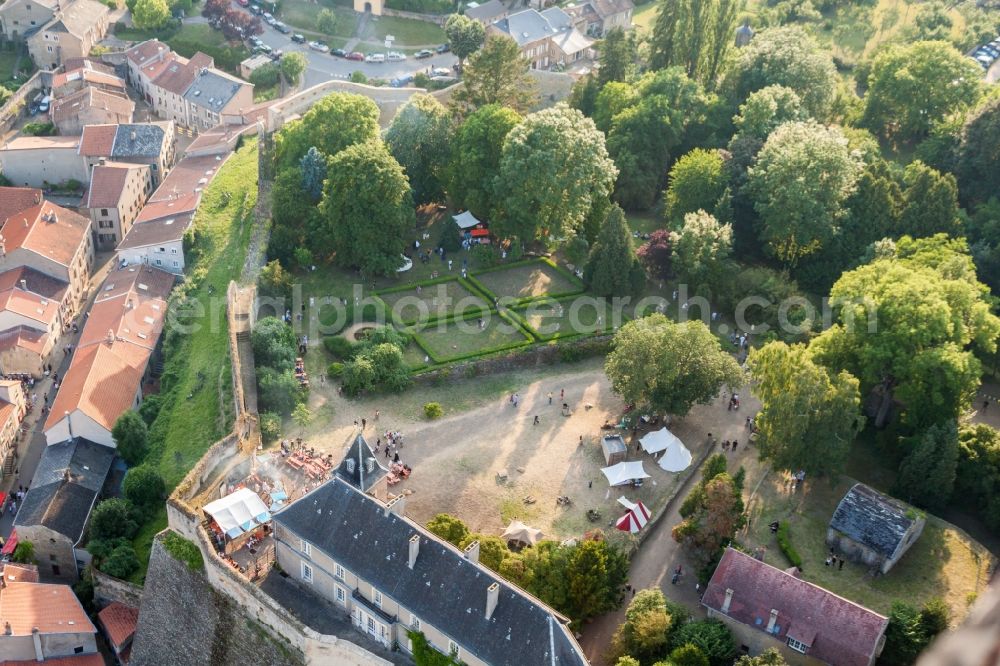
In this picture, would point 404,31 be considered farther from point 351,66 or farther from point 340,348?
point 340,348

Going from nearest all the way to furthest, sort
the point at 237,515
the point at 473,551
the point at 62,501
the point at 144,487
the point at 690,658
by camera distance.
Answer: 1. the point at 690,658
2. the point at 473,551
3. the point at 237,515
4. the point at 144,487
5. the point at 62,501

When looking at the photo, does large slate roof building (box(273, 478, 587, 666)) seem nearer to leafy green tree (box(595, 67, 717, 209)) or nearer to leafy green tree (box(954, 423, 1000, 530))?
leafy green tree (box(954, 423, 1000, 530))

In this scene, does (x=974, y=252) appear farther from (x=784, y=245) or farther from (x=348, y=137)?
(x=348, y=137)

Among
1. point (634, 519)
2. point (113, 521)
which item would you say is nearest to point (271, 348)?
point (113, 521)

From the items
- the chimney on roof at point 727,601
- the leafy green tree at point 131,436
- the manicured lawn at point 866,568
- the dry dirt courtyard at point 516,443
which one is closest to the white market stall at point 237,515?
the dry dirt courtyard at point 516,443

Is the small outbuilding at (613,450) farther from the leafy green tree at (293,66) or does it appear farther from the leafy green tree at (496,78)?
the leafy green tree at (293,66)

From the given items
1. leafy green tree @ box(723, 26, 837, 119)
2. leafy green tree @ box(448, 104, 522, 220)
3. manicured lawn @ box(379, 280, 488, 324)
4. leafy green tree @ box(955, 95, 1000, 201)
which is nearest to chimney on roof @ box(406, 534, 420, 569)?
manicured lawn @ box(379, 280, 488, 324)

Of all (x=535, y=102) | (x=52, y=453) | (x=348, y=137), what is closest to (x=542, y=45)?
(x=535, y=102)
